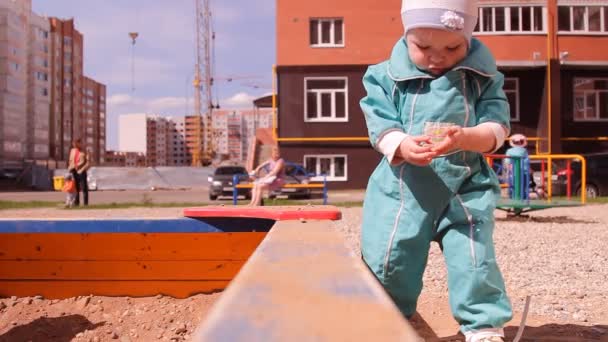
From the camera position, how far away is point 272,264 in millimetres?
1088

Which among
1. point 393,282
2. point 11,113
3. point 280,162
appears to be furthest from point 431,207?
point 11,113

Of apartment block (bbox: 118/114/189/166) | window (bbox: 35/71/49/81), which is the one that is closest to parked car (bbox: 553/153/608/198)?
window (bbox: 35/71/49/81)

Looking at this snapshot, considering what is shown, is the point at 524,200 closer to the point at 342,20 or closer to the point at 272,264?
the point at 272,264

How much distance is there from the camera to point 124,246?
3172mm

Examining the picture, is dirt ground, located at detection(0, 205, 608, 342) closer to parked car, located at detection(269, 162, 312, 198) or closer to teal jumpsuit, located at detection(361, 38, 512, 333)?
teal jumpsuit, located at detection(361, 38, 512, 333)

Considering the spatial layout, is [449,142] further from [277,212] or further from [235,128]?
[235,128]

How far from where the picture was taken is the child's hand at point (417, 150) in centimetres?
192

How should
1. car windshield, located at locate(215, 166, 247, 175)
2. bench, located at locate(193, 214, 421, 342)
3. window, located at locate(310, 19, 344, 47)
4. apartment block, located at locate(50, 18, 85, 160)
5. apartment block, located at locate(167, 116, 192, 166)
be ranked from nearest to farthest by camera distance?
bench, located at locate(193, 214, 421, 342), car windshield, located at locate(215, 166, 247, 175), window, located at locate(310, 19, 344, 47), apartment block, located at locate(50, 18, 85, 160), apartment block, located at locate(167, 116, 192, 166)

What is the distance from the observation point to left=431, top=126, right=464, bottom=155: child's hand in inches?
74.3

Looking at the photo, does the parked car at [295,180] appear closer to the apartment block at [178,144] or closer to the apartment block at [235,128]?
the apartment block at [235,128]

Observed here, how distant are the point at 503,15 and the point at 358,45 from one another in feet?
17.4

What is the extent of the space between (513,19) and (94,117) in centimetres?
8160

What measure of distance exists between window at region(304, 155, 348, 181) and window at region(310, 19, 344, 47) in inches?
160

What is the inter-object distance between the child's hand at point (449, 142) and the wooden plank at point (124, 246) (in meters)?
1.45
